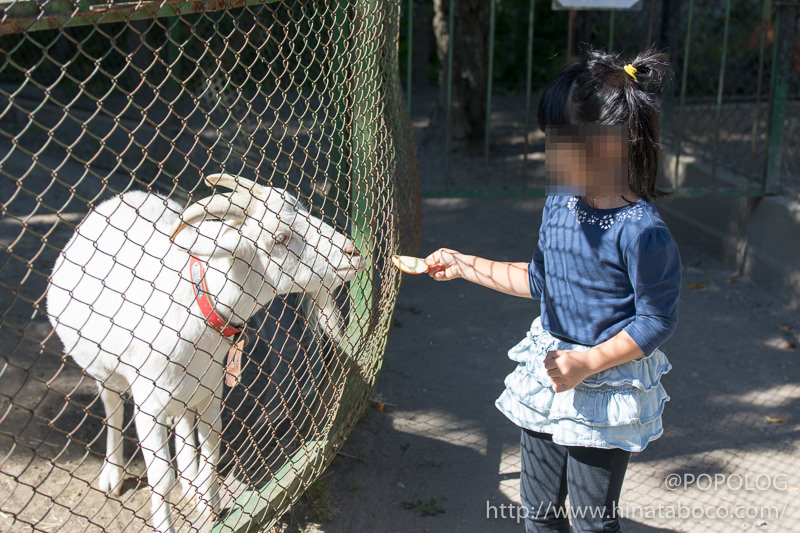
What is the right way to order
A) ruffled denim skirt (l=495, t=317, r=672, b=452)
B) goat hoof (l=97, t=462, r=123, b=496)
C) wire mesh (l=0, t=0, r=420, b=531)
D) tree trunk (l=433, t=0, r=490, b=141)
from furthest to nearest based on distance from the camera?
tree trunk (l=433, t=0, r=490, b=141) < goat hoof (l=97, t=462, r=123, b=496) < wire mesh (l=0, t=0, r=420, b=531) < ruffled denim skirt (l=495, t=317, r=672, b=452)

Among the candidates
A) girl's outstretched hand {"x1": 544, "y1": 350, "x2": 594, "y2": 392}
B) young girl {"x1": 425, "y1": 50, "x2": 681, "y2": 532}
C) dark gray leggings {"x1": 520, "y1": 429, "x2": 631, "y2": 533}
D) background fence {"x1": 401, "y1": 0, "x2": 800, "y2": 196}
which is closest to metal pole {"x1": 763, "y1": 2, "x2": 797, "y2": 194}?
background fence {"x1": 401, "y1": 0, "x2": 800, "y2": 196}

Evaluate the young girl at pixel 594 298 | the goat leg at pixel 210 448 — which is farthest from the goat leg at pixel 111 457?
the young girl at pixel 594 298

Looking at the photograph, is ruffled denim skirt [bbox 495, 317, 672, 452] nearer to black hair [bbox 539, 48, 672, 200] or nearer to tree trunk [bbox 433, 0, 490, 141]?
black hair [bbox 539, 48, 672, 200]

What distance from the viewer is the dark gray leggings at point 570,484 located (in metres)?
2.09

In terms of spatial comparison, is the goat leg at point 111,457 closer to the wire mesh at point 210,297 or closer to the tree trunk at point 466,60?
the wire mesh at point 210,297

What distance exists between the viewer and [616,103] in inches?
73.0

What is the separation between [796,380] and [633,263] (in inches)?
111

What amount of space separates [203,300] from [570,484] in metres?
1.31

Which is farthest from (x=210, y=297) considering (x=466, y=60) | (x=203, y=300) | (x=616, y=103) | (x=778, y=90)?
(x=466, y=60)

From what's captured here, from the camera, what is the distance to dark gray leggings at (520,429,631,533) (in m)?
2.09

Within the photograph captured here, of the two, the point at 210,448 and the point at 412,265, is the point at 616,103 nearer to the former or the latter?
the point at 412,265

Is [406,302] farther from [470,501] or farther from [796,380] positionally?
[796,380]

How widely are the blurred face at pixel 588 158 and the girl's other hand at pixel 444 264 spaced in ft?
1.73

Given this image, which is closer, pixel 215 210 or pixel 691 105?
pixel 215 210
